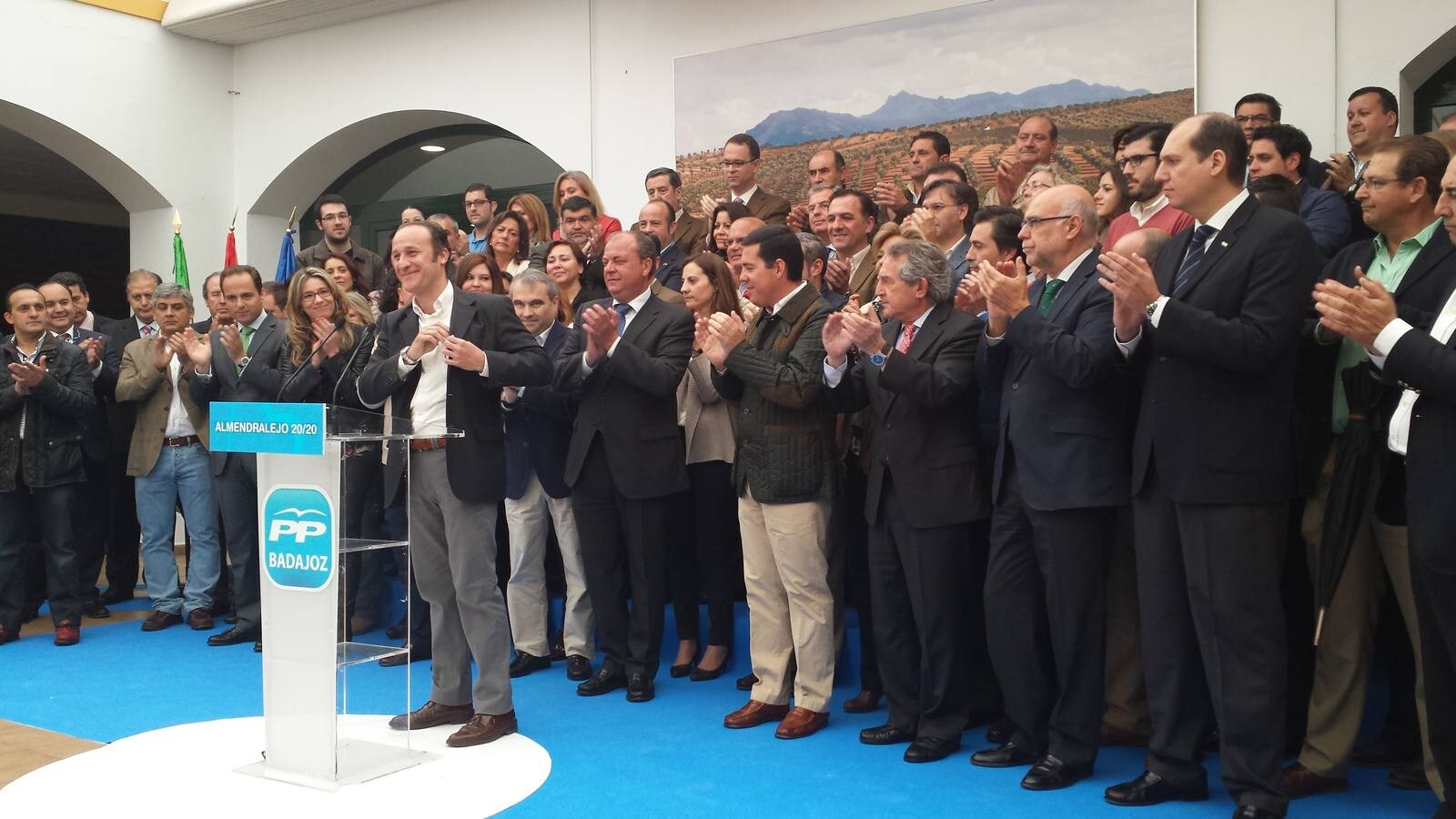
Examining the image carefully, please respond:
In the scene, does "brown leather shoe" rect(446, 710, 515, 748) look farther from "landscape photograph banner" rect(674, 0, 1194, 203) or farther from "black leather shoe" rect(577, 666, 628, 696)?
"landscape photograph banner" rect(674, 0, 1194, 203)

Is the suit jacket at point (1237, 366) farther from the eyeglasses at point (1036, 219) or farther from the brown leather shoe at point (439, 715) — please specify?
the brown leather shoe at point (439, 715)

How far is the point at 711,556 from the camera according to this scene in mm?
5543

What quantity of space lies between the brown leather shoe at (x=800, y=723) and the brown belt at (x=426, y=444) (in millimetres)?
1634

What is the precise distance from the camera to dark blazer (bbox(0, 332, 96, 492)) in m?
6.85

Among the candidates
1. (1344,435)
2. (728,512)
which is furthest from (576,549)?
(1344,435)

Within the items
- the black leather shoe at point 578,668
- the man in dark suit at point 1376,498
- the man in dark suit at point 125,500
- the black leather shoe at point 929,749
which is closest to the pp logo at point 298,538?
the black leather shoe at point 578,668

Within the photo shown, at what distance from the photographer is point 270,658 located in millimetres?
4305

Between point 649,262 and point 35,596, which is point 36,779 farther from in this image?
point 35,596

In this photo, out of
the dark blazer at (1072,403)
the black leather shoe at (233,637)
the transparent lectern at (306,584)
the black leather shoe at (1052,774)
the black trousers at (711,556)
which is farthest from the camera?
the black leather shoe at (233,637)

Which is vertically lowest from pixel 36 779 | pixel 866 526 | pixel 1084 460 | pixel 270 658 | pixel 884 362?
pixel 36 779

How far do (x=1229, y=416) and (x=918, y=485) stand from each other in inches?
45.5

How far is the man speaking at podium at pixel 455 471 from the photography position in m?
4.65

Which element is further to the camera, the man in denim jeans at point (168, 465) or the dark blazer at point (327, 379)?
the man in denim jeans at point (168, 465)

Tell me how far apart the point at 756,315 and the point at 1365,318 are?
2.48 metres
